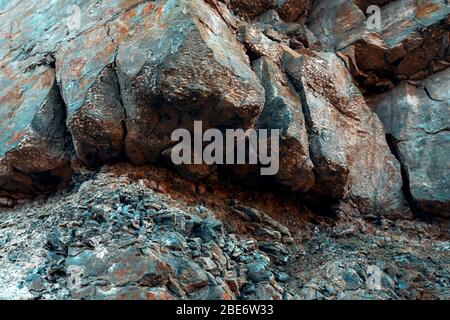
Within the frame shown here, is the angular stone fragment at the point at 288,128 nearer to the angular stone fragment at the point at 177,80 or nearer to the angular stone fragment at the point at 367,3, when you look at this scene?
the angular stone fragment at the point at 177,80

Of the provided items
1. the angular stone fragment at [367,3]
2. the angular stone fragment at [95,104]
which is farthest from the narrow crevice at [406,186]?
the angular stone fragment at [95,104]

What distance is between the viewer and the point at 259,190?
9094 mm

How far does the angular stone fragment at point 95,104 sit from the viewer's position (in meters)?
7.91

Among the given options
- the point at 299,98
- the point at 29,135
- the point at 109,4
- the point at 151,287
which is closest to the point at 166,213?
the point at 151,287

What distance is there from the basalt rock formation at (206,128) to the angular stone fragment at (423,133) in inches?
1.2

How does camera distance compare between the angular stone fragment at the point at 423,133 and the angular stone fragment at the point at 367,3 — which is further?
the angular stone fragment at the point at 367,3

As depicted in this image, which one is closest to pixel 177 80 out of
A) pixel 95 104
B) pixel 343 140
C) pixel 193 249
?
pixel 95 104

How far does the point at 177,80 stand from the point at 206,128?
3.08ft

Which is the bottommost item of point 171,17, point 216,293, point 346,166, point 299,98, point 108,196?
point 216,293

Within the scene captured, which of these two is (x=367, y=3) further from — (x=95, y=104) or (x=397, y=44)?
(x=95, y=104)

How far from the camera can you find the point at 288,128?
336 inches

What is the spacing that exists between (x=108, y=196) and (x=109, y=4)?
3658 mm

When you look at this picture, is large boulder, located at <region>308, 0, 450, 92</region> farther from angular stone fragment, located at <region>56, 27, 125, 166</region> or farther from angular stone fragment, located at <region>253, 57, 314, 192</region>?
angular stone fragment, located at <region>56, 27, 125, 166</region>

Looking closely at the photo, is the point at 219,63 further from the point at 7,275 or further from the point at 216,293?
the point at 7,275
